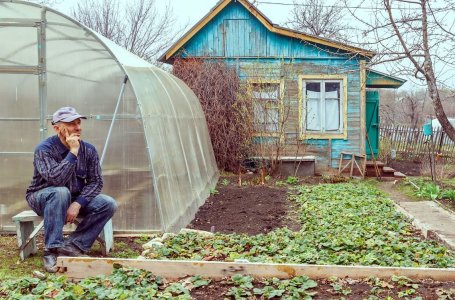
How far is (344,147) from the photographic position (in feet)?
48.7

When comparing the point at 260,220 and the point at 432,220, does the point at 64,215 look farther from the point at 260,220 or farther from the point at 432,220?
the point at 432,220

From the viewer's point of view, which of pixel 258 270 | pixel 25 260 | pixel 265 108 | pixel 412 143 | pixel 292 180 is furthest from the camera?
pixel 412 143

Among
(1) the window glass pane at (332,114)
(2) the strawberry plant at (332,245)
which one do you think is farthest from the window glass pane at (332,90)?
(2) the strawberry plant at (332,245)

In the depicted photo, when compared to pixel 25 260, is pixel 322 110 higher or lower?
higher

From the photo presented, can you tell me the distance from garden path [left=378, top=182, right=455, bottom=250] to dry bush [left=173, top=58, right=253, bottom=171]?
19.1 feet

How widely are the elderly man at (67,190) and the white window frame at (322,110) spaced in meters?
9.64

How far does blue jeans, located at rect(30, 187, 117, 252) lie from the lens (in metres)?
5.24

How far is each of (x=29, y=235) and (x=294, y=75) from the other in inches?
400

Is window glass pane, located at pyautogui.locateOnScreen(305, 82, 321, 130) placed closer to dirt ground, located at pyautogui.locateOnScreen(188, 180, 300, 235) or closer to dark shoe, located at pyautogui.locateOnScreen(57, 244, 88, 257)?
dirt ground, located at pyautogui.locateOnScreen(188, 180, 300, 235)

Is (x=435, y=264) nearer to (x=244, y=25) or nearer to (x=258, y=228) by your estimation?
(x=258, y=228)

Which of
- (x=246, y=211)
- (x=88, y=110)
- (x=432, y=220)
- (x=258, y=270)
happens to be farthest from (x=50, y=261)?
(x=432, y=220)

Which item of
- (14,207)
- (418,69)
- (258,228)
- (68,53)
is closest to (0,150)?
(14,207)

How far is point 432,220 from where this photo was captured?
24.7ft

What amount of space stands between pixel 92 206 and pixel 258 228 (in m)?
2.73
